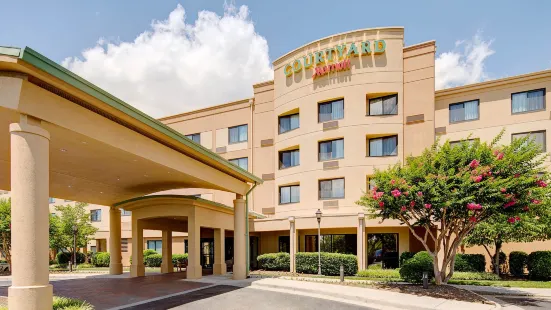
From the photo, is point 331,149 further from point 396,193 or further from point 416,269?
point 396,193

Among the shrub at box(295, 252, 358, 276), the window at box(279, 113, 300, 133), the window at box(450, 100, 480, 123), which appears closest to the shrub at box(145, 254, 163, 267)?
the shrub at box(295, 252, 358, 276)

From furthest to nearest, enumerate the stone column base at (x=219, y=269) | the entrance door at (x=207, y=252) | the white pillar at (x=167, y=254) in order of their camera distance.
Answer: the entrance door at (x=207, y=252)
the white pillar at (x=167, y=254)
the stone column base at (x=219, y=269)

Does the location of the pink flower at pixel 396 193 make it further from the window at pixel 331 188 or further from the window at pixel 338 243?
the window at pixel 338 243

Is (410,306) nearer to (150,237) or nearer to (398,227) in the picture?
(398,227)

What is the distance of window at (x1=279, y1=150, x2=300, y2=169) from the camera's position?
30.5m

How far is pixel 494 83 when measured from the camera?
27.2m

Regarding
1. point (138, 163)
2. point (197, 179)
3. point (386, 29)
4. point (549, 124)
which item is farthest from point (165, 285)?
point (549, 124)

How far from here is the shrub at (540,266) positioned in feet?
69.8

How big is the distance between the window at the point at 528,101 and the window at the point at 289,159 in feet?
50.2

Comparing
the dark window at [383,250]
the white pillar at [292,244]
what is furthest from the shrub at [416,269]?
the white pillar at [292,244]

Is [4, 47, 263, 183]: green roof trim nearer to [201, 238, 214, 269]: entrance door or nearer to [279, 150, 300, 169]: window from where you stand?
[279, 150, 300, 169]: window

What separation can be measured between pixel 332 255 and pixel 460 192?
→ 1163 centimetres

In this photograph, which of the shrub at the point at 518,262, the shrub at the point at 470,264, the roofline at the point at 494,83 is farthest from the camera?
the roofline at the point at 494,83

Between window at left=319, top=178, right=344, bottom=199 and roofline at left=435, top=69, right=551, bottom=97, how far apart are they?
32.4ft
